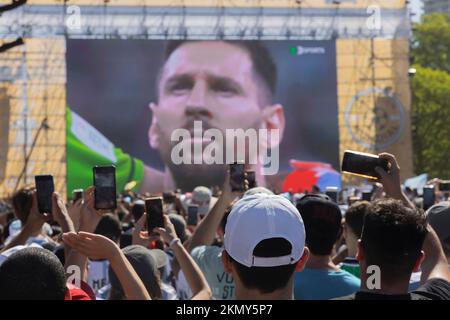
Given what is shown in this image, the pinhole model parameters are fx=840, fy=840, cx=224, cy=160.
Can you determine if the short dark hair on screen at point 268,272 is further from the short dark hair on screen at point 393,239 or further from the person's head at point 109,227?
the person's head at point 109,227

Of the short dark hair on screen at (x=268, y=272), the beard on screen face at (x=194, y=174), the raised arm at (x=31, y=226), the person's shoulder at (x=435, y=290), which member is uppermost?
the short dark hair on screen at (x=268, y=272)

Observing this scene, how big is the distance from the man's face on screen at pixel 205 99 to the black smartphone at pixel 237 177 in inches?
834

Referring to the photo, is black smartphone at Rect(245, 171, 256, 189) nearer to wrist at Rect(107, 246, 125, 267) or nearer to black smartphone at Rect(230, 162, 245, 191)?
black smartphone at Rect(230, 162, 245, 191)

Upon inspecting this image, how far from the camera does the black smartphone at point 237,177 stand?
15.7 feet

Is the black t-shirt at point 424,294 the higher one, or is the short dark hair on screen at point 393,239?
the short dark hair on screen at point 393,239

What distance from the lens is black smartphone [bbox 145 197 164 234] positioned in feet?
12.6

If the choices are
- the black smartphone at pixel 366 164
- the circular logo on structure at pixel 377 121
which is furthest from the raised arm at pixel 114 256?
the circular logo on structure at pixel 377 121

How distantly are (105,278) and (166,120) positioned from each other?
2190 cm

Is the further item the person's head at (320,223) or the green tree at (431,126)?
the green tree at (431,126)

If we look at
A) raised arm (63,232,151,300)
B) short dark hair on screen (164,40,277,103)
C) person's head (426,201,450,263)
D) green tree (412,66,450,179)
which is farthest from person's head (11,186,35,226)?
green tree (412,66,450,179)

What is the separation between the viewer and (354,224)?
440 centimetres

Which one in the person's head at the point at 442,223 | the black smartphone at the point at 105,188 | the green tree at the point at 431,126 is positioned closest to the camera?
the black smartphone at the point at 105,188

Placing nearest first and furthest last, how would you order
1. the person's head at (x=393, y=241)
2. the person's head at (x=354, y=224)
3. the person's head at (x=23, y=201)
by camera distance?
1. the person's head at (x=393, y=241)
2. the person's head at (x=354, y=224)
3. the person's head at (x=23, y=201)

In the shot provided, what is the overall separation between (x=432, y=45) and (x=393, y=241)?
47534 millimetres
